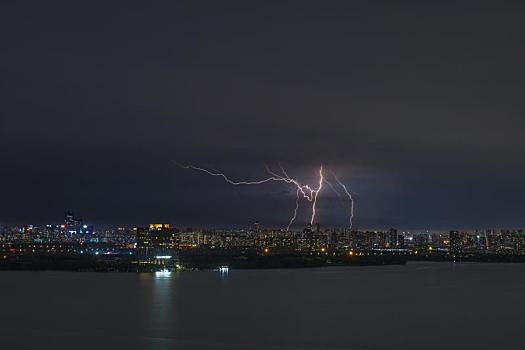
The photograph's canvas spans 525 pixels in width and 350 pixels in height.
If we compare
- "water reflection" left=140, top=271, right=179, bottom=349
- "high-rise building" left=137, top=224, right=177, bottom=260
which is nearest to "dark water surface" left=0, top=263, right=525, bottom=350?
"water reflection" left=140, top=271, right=179, bottom=349

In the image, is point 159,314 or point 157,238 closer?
point 159,314

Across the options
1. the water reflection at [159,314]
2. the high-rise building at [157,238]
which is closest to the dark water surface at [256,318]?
the water reflection at [159,314]

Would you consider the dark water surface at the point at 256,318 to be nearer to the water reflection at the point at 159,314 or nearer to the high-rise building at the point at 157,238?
the water reflection at the point at 159,314

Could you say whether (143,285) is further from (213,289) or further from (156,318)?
(156,318)

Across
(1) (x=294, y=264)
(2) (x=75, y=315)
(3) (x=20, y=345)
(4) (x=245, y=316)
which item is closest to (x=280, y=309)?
(4) (x=245, y=316)

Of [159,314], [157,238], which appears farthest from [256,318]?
[157,238]

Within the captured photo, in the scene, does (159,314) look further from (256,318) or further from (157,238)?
(157,238)

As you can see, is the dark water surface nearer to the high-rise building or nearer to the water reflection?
the water reflection

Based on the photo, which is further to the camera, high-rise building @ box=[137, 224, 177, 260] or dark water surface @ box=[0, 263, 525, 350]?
high-rise building @ box=[137, 224, 177, 260]
